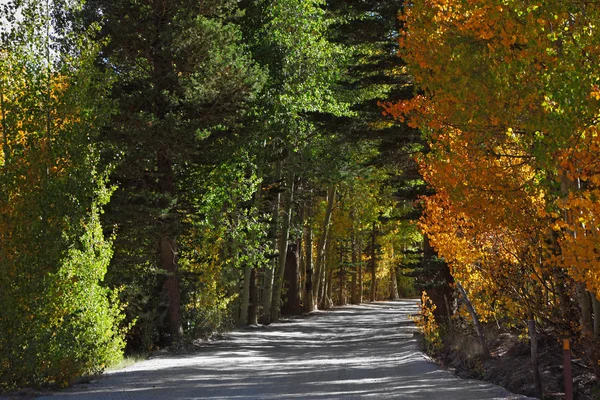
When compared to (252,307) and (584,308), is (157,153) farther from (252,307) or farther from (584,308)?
(252,307)

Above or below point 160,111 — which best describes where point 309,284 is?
below

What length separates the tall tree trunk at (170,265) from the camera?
65.0 ft

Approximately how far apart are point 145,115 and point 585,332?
11.8 meters

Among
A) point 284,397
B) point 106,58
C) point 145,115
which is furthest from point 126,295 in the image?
point 284,397

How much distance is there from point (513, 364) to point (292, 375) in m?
4.41

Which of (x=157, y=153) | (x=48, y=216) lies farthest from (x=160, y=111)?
(x=48, y=216)

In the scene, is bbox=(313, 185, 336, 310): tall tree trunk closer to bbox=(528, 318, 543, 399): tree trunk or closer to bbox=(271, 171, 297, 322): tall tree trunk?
bbox=(271, 171, 297, 322): tall tree trunk

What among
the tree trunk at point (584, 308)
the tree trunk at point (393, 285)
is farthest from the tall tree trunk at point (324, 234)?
the tree trunk at point (584, 308)

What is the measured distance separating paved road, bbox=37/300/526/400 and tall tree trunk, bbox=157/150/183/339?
1248 mm

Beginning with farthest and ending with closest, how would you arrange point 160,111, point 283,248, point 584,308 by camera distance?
point 283,248 < point 160,111 < point 584,308

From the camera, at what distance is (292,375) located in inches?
546

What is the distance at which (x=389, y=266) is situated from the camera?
63938 mm

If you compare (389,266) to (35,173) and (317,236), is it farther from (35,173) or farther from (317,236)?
(35,173)

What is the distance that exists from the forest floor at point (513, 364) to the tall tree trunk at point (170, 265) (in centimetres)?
799
